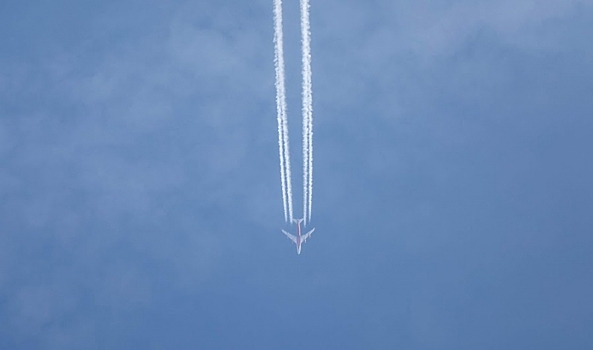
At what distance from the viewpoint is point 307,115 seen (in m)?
71.7

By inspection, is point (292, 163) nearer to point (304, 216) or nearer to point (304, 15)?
point (304, 216)

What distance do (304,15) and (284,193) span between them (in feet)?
57.8

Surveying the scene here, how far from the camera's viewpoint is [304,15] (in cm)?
6800

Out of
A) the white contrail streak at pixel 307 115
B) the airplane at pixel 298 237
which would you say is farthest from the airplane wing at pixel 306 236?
the white contrail streak at pixel 307 115

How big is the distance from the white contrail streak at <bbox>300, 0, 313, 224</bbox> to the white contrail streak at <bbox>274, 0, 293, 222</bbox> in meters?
1.40

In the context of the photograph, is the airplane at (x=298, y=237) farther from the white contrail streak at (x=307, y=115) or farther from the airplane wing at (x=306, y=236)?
the white contrail streak at (x=307, y=115)

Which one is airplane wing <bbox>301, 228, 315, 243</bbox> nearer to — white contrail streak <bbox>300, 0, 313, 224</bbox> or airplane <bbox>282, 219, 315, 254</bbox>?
airplane <bbox>282, 219, 315, 254</bbox>

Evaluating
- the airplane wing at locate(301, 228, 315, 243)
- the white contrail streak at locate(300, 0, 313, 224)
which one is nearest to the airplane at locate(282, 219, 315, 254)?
the airplane wing at locate(301, 228, 315, 243)

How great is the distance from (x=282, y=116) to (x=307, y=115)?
6.24ft

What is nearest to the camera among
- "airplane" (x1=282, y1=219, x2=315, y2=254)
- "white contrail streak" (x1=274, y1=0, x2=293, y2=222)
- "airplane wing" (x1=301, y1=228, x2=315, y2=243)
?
"white contrail streak" (x1=274, y1=0, x2=293, y2=222)

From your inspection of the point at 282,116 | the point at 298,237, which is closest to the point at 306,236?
the point at 298,237

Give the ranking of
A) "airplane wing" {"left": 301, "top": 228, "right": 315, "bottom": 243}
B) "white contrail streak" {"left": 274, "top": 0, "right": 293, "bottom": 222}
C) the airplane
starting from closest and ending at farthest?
1. "white contrail streak" {"left": 274, "top": 0, "right": 293, "bottom": 222}
2. the airplane
3. "airplane wing" {"left": 301, "top": 228, "right": 315, "bottom": 243}

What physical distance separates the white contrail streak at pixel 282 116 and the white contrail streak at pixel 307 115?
4.60 ft

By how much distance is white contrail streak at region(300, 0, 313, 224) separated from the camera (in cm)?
6744
